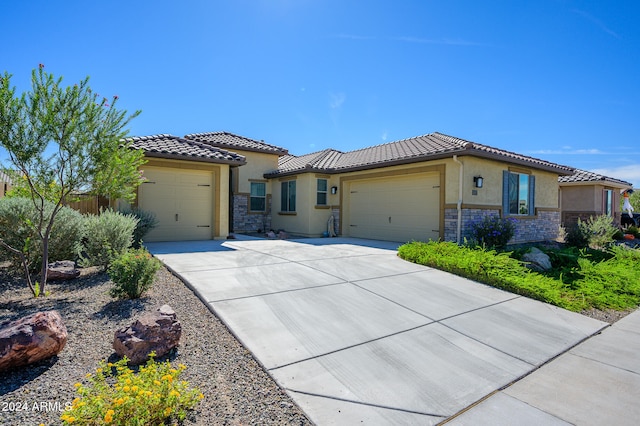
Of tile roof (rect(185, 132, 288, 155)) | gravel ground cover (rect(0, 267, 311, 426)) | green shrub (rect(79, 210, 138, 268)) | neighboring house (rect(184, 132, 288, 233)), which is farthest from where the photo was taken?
neighboring house (rect(184, 132, 288, 233))

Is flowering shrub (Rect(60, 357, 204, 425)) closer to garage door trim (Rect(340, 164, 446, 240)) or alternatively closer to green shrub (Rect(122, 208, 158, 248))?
green shrub (Rect(122, 208, 158, 248))

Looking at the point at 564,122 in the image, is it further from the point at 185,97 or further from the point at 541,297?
the point at 185,97

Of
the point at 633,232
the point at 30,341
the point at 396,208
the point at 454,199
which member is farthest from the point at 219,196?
the point at 633,232

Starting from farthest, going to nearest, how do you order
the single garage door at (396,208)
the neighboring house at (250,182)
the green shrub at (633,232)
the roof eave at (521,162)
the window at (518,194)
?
the green shrub at (633,232) < the neighboring house at (250,182) < the window at (518,194) < the single garage door at (396,208) < the roof eave at (521,162)

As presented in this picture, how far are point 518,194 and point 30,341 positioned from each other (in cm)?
1391

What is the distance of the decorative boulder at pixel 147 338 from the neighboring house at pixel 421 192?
356 inches

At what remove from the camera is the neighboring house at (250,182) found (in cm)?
1498

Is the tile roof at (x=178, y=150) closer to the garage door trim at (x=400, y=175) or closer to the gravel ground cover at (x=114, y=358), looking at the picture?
the garage door trim at (x=400, y=175)

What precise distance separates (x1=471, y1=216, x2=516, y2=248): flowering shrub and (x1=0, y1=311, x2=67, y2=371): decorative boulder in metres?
9.95

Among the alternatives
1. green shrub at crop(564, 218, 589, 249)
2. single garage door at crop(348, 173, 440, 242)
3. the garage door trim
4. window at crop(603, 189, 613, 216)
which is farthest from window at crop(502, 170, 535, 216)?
window at crop(603, 189, 613, 216)

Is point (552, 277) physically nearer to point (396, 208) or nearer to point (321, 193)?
point (396, 208)

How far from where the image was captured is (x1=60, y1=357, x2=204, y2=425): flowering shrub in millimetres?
1984

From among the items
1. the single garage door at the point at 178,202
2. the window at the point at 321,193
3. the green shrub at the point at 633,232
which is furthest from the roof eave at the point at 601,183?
the single garage door at the point at 178,202

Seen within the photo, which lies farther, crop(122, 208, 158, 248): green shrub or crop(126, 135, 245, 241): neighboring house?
crop(126, 135, 245, 241): neighboring house
